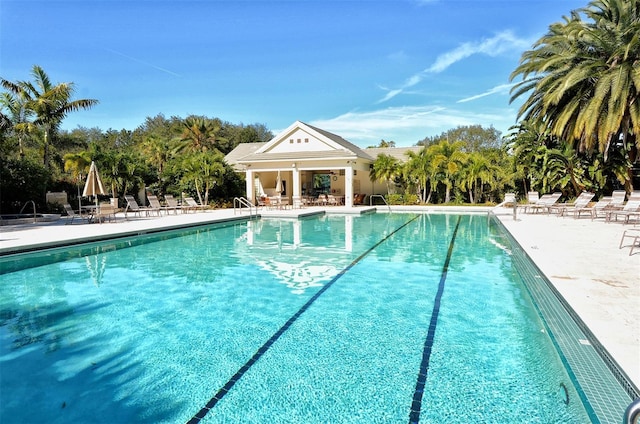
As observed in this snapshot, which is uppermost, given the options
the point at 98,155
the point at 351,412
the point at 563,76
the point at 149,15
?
the point at 149,15

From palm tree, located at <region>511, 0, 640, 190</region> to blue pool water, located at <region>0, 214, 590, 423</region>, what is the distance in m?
10.6

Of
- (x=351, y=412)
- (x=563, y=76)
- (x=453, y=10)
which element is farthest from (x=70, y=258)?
(x=563, y=76)

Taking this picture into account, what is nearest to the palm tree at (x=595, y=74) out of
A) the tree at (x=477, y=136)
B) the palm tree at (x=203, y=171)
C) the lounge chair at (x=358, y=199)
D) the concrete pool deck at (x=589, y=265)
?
the concrete pool deck at (x=589, y=265)

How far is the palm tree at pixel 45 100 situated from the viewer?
20.8 m

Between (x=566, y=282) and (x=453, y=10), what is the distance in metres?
14.6

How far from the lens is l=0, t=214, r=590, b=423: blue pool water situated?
129 inches

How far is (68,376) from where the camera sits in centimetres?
377

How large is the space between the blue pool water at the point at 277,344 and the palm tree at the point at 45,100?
15893 mm

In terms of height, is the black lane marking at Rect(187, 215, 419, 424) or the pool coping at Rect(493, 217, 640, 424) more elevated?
the pool coping at Rect(493, 217, 640, 424)

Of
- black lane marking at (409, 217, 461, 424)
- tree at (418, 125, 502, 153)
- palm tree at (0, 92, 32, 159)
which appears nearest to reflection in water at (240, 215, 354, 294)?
black lane marking at (409, 217, 461, 424)

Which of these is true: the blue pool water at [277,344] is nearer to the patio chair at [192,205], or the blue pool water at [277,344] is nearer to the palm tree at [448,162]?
the patio chair at [192,205]

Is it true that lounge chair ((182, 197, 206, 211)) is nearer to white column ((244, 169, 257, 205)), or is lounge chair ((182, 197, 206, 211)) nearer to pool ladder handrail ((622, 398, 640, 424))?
white column ((244, 169, 257, 205))

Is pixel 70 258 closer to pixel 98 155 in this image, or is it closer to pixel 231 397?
pixel 231 397

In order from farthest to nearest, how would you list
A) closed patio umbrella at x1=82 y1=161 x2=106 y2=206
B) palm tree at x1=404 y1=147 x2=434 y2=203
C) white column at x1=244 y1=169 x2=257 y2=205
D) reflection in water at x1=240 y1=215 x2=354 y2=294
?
white column at x1=244 y1=169 x2=257 y2=205
palm tree at x1=404 y1=147 x2=434 y2=203
closed patio umbrella at x1=82 y1=161 x2=106 y2=206
reflection in water at x1=240 y1=215 x2=354 y2=294
